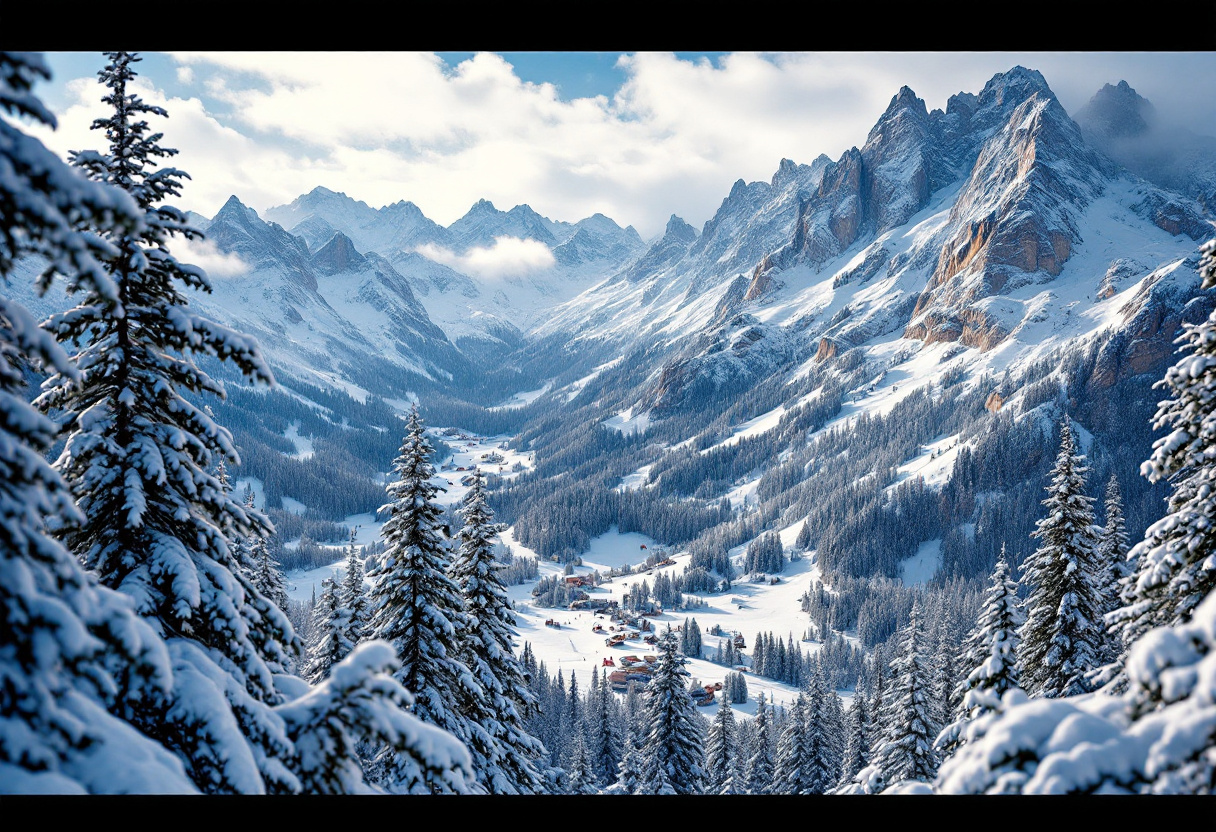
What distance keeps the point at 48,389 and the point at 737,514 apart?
5996 inches

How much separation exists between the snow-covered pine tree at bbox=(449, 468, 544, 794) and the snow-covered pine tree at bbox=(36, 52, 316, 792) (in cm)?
855

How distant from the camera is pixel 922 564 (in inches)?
4692

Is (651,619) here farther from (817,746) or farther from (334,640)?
(334,640)

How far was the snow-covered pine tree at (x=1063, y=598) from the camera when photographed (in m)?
16.3

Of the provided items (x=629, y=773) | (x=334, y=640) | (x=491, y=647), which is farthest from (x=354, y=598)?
(x=629, y=773)

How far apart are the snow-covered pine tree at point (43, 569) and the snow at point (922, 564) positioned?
129 metres

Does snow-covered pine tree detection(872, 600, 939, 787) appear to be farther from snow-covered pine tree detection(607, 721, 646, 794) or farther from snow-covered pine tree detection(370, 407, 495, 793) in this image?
snow-covered pine tree detection(370, 407, 495, 793)

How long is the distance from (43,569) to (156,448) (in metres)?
3.10

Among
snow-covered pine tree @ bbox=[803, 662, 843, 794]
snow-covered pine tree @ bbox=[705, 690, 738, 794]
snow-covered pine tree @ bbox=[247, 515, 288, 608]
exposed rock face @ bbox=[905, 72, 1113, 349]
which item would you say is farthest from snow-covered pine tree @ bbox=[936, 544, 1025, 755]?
exposed rock face @ bbox=[905, 72, 1113, 349]

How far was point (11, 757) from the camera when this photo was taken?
3555mm

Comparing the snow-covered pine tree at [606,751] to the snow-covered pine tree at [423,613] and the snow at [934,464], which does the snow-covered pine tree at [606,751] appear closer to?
the snow-covered pine tree at [423,613]

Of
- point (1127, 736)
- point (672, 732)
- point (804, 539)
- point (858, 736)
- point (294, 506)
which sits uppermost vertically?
point (294, 506)

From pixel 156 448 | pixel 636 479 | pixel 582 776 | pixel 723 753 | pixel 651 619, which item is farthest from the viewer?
pixel 636 479
